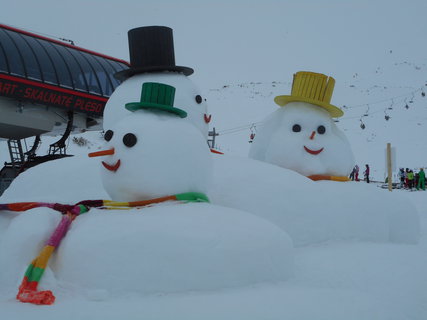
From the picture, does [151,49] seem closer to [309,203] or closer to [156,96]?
[156,96]

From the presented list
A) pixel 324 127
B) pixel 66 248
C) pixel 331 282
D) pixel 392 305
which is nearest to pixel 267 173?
pixel 324 127

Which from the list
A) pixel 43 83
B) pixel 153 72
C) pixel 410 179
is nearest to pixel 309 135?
pixel 153 72

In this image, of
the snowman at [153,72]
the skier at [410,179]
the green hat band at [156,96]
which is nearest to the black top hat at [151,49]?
the snowman at [153,72]

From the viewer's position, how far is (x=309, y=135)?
6141mm

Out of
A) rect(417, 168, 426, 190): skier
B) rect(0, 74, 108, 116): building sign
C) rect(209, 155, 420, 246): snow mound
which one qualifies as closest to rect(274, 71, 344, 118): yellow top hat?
rect(209, 155, 420, 246): snow mound

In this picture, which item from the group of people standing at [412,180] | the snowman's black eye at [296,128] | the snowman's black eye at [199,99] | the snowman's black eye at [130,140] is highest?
the snowman's black eye at [199,99]

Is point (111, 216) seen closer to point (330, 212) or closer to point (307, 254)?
point (307, 254)

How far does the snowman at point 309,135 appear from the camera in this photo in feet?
20.2

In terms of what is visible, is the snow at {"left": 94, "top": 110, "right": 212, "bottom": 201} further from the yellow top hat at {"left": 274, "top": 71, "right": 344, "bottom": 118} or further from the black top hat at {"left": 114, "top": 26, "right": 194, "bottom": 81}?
the yellow top hat at {"left": 274, "top": 71, "right": 344, "bottom": 118}

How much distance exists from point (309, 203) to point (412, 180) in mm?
12933

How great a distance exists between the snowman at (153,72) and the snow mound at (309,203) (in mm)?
683

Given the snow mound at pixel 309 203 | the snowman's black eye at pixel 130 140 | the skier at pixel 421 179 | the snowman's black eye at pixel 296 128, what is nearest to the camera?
the snowman's black eye at pixel 130 140

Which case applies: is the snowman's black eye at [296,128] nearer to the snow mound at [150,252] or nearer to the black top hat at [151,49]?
the black top hat at [151,49]

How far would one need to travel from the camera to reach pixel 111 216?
11.4ft
